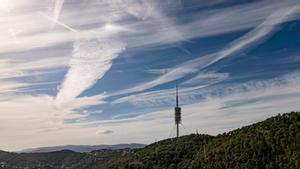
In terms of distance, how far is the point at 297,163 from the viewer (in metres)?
171
